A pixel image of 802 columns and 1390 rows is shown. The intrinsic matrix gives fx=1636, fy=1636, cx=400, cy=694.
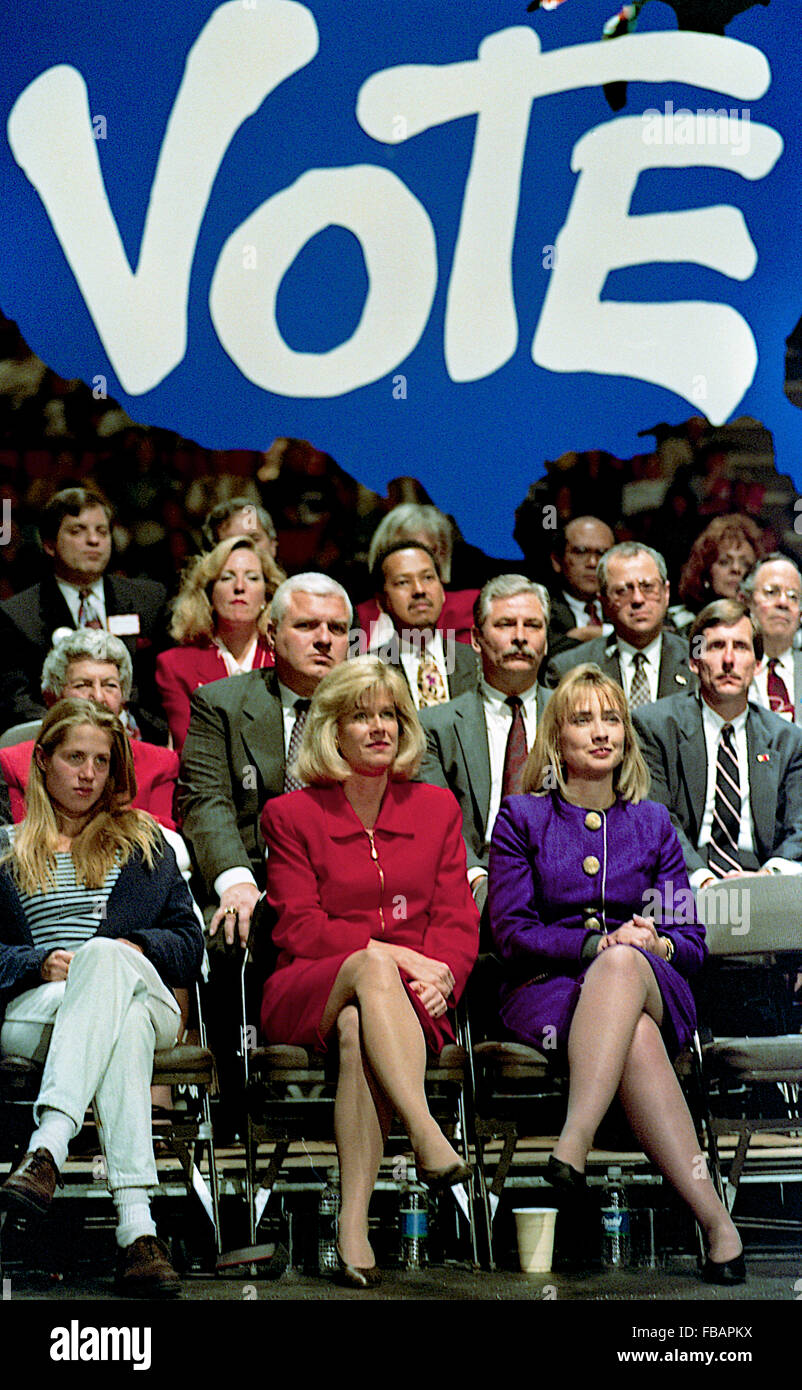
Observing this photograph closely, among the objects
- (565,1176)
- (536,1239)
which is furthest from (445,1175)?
(536,1239)

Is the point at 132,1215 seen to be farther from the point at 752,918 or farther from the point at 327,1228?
the point at 752,918

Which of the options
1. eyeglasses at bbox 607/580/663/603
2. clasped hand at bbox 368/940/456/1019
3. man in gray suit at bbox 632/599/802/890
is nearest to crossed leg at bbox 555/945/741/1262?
clasped hand at bbox 368/940/456/1019

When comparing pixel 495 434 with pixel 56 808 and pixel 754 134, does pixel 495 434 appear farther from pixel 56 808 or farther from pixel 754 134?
pixel 56 808

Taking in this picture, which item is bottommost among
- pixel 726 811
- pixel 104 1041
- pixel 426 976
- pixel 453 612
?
pixel 104 1041

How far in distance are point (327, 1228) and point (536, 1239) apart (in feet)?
1.66

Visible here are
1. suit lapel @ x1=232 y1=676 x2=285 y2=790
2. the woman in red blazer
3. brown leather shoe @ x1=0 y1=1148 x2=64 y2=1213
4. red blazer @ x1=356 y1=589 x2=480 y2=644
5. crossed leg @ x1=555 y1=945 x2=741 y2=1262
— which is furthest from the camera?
red blazer @ x1=356 y1=589 x2=480 y2=644

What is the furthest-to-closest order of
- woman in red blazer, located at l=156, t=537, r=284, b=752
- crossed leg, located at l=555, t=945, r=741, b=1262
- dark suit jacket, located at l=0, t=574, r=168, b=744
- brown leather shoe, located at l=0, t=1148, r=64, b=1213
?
woman in red blazer, located at l=156, t=537, r=284, b=752, dark suit jacket, located at l=0, t=574, r=168, b=744, crossed leg, located at l=555, t=945, r=741, b=1262, brown leather shoe, located at l=0, t=1148, r=64, b=1213

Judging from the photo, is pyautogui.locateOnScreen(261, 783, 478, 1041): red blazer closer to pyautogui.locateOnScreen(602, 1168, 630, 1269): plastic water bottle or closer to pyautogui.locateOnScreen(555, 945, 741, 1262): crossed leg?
pyautogui.locateOnScreen(555, 945, 741, 1262): crossed leg

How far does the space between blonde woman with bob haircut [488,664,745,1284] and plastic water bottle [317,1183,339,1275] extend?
55 centimetres

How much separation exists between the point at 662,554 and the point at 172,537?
1.43 m

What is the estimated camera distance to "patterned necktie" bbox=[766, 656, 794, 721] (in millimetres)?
4812

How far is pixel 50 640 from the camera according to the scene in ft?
15.0

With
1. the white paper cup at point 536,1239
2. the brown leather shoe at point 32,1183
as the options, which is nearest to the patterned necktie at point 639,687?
the white paper cup at point 536,1239
